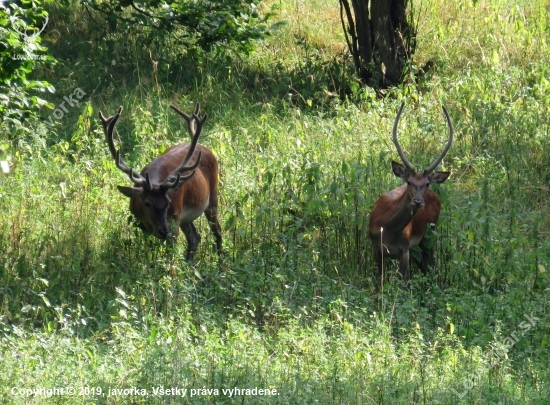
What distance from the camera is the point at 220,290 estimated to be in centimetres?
933

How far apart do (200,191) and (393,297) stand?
2530 mm

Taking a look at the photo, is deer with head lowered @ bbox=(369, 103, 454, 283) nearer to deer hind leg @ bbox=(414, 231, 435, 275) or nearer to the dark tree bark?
deer hind leg @ bbox=(414, 231, 435, 275)

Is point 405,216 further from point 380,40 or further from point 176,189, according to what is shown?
point 380,40

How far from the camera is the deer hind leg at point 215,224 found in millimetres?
10903

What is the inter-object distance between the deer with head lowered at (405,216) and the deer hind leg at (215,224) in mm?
1556

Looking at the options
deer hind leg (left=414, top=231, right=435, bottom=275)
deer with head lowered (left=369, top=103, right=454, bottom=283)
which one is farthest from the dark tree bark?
deer hind leg (left=414, top=231, right=435, bottom=275)

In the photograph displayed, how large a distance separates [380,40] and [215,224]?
488cm

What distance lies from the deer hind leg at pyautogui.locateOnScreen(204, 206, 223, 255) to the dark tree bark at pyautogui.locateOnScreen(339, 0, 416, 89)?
4.22m

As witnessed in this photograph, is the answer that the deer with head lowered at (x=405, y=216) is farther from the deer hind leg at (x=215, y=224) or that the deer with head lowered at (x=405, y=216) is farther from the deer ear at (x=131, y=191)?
the deer ear at (x=131, y=191)

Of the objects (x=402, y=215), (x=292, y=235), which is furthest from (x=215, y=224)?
(x=402, y=215)

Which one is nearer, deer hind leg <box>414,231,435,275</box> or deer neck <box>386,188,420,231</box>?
deer neck <box>386,188,420,231</box>

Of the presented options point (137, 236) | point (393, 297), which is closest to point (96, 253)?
point (137, 236)

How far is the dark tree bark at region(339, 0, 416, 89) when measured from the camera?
14.8 m

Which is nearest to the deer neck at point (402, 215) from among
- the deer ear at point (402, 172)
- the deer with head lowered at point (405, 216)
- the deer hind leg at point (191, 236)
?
the deer with head lowered at point (405, 216)
